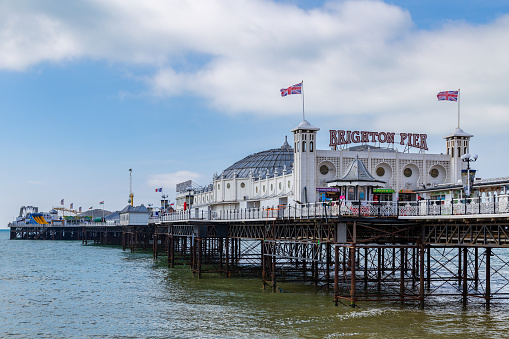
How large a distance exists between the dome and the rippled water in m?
43.6

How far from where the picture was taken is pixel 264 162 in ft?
356

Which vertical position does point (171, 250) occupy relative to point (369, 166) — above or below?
below

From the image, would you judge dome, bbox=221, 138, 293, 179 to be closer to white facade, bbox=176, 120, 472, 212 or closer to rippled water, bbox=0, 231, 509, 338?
white facade, bbox=176, 120, 472, 212

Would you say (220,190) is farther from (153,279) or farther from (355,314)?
(355,314)

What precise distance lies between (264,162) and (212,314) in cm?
6801

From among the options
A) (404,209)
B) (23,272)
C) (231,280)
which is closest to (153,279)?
(231,280)

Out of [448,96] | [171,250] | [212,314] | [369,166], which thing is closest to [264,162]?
[171,250]

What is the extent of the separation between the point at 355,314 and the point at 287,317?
468cm

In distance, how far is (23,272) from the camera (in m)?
77.1

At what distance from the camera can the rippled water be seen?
3597cm

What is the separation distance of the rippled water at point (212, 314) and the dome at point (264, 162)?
1716 inches

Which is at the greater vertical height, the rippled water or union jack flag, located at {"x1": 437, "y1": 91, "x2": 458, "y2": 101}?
union jack flag, located at {"x1": 437, "y1": 91, "x2": 458, "y2": 101}

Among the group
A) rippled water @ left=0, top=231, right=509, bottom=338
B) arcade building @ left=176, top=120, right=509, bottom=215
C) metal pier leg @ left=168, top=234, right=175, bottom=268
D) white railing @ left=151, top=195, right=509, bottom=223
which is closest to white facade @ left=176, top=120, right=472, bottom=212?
arcade building @ left=176, top=120, right=509, bottom=215

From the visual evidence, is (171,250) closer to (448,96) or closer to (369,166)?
(369,166)
